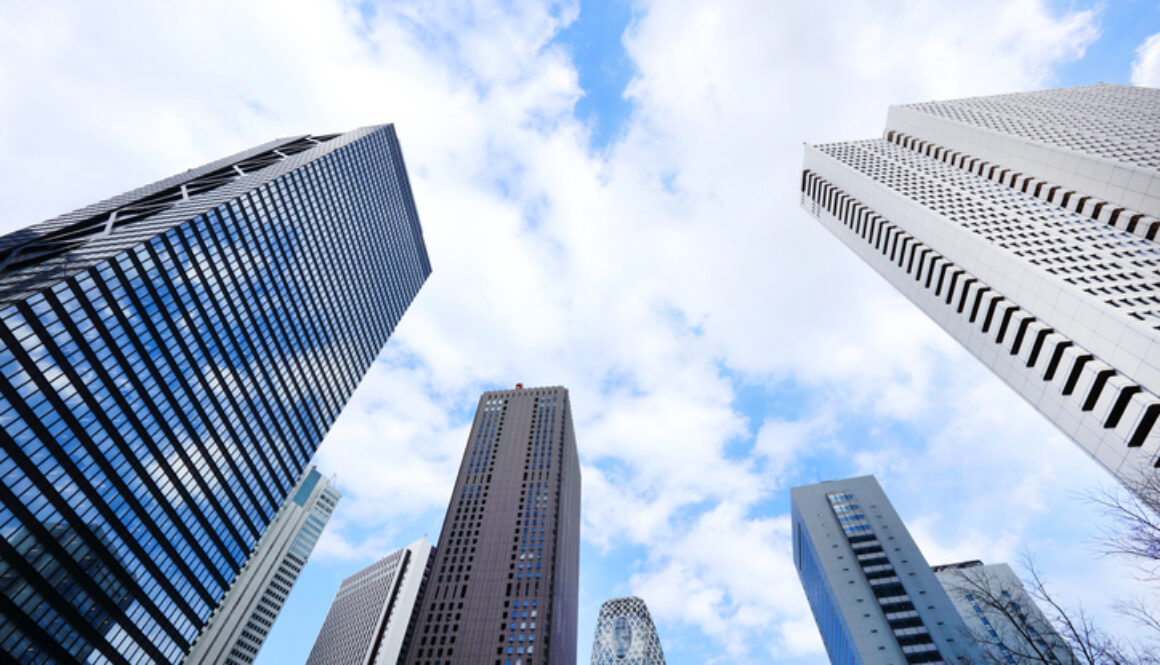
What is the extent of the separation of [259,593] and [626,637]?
405 ft

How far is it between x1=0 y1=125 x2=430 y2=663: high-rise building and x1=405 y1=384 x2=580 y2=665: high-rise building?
126 ft

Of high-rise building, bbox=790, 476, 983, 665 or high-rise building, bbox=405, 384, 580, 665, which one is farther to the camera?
high-rise building, bbox=405, 384, 580, 665

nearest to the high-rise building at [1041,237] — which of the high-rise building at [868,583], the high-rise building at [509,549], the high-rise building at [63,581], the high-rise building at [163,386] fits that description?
the high-rise building at [868,583]

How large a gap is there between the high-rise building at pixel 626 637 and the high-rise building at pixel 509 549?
37006 mm

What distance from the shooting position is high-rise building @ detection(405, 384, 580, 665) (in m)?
100

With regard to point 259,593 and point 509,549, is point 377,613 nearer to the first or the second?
point 259,593

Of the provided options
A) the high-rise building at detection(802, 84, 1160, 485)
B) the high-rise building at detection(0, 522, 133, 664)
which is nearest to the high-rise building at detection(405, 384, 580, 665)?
the high-rise building at detection(0, 522, 133, 664)

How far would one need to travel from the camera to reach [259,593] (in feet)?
556

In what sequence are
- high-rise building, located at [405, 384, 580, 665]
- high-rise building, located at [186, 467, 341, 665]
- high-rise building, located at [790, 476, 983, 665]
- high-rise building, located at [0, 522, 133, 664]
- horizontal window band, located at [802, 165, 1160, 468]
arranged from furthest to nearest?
high-rise building, located at [186, 467, 341, 665] < high-rise building, located at [405, 384, 580, 665] < high-rise building, located at [790, 476, 983, 665] < high-rise building, located at [0, 522, 133, 664] < horizontal window band, located at [802, 165, 1160, 468]

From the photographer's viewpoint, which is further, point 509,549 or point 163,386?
point 509,549

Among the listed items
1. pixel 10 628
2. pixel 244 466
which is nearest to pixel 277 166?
pixel 244 466

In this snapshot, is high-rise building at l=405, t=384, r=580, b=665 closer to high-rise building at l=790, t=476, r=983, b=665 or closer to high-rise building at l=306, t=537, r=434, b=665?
high-rise building at l=306, t=537, r=434, b=665

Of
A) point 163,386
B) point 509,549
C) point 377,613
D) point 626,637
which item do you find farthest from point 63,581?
point 626,637

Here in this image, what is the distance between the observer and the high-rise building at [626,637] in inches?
6565
